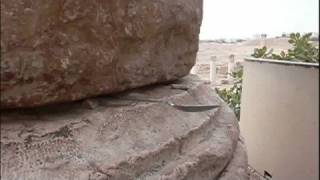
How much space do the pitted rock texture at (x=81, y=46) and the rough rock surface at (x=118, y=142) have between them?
0.06 m

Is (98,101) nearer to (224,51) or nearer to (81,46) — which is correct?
(81,46)

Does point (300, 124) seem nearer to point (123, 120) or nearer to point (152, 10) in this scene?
point (123, 120)

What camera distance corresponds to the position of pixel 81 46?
1.13 meters

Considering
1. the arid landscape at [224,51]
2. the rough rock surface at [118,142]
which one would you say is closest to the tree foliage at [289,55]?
the arid landscape at [224,51]

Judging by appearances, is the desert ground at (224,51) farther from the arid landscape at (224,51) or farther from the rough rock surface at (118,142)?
the rough rock surface at (118,142)

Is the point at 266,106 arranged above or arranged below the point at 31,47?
below

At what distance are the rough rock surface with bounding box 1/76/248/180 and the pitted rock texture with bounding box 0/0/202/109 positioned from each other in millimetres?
63

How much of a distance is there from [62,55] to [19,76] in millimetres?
133

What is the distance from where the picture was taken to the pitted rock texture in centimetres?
101

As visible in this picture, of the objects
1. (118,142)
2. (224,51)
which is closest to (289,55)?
(224,51)

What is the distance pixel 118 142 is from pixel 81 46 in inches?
11.5

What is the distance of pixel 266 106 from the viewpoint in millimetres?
872

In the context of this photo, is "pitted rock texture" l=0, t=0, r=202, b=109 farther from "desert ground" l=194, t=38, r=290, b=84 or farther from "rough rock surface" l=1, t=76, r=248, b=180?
"desert ground" l=194, t=38, r=290, b=84

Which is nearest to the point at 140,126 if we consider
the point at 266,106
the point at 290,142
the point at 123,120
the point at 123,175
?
the point at 123,120
